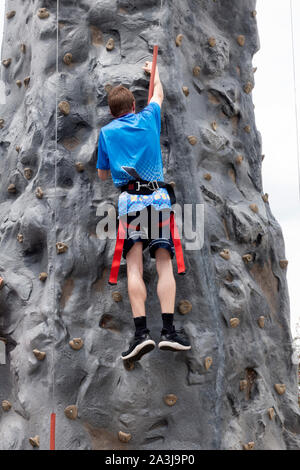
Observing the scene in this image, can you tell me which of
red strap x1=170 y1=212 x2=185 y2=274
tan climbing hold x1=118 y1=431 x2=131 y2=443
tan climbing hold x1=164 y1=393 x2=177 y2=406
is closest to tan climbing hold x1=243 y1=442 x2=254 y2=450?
tan climbing hold x1=164 y1=393 x2=177 y2=406

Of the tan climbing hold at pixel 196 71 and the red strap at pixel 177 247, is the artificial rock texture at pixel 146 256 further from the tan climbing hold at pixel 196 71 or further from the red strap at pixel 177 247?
the red strap at pixel 177 247

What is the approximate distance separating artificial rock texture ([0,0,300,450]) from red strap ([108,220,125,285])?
27cm

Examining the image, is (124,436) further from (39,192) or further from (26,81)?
(26,81)

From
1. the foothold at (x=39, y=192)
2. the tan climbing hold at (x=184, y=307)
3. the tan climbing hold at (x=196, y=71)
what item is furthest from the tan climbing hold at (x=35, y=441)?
the tan climbing hold at (x=196, y=71)

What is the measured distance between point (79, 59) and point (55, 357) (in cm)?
Result: 211

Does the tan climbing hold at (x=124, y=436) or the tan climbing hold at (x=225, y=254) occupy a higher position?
the tan climbing hold at (x=225, y=254)

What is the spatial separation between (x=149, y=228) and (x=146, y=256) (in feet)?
1.15

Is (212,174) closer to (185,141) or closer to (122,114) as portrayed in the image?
(185,141)

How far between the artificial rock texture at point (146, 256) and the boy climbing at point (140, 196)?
0.33 meters

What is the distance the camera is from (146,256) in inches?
168

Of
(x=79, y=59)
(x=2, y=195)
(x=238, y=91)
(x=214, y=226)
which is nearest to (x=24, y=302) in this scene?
(x=2, y=195)

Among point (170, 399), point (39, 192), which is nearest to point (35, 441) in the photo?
point (170, 399)

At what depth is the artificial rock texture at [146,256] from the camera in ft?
13.4
